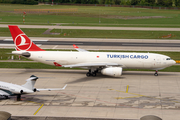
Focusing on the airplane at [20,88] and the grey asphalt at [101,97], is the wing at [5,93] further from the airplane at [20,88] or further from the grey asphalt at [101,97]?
the grey asphalt at [101,97]

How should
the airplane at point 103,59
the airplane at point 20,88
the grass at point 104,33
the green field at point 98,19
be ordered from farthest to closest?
1. the green field at point 98,19
2. the grass at point 104,33
3. the airplane at point 103,59
4. the airplane at point 20,88

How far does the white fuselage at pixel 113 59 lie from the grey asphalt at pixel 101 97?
219 cm

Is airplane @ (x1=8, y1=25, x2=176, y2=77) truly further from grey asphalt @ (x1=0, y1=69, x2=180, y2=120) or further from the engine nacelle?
grey asphalt @ (x1=0, y1=69, x2=180, y2=120)

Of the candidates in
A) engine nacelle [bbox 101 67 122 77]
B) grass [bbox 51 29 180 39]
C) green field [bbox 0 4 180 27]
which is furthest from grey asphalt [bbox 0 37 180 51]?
green field [bbox 0 4 180 27]

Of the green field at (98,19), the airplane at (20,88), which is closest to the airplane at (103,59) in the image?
the airplane at (20,88)

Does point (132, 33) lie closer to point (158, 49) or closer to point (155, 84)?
point (158, 49)

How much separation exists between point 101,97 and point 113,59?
11.5m

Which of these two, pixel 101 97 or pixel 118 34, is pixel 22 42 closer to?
pixel 101 97

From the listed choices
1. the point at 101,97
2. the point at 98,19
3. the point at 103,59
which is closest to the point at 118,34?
the point at 98,19

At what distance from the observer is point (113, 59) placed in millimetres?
47594

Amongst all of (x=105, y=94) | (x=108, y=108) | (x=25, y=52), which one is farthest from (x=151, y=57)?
(x=25, y=52)

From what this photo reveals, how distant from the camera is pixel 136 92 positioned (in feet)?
130

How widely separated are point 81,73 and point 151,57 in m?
12.5

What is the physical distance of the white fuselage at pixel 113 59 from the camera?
47406mm
